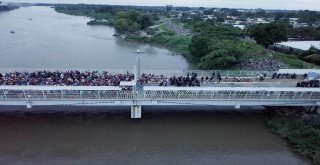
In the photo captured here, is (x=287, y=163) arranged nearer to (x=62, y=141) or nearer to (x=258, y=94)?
(x=258, y=94)

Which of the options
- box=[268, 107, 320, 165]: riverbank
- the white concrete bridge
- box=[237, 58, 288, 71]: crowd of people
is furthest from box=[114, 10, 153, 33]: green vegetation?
the white concrete bridge

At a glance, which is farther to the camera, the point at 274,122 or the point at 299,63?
the point at 299,63

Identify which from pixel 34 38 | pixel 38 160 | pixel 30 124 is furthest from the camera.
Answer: pixel 34 38

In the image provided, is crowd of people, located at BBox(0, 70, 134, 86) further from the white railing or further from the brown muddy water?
the brown muddy water

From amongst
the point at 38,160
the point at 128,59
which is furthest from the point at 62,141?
the point at 128,59

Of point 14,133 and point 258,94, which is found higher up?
point 258,94

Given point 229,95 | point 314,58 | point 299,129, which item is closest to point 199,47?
point 314,58

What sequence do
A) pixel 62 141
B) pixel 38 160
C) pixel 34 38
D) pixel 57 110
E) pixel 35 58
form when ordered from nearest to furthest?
pixel 38 160 < pixel 62 141 < pixel 57 110 < pixel 35 58 < pixel 34 38
